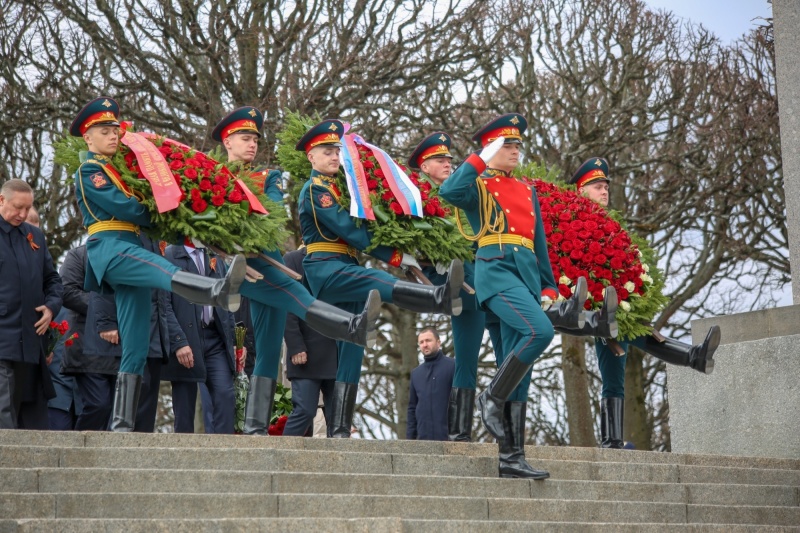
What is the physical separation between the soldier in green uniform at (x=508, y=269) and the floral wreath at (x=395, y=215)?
0.77m

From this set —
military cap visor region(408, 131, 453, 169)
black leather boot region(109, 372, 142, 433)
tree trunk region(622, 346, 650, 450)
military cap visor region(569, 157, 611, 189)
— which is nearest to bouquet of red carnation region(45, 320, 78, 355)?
black leather boot region(109, 372, 142, 433)

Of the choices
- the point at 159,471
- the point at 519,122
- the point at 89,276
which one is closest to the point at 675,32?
the point at 519,122

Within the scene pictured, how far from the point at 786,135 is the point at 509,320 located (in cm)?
541

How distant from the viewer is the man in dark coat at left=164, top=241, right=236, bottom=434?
9.61m

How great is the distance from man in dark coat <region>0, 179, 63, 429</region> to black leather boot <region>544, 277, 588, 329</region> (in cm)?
346

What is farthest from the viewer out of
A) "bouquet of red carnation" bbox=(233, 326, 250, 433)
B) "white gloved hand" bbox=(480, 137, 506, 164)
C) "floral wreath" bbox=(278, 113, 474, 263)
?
"bouquet of red carnation" bbox=(233, 326, 250, 433)

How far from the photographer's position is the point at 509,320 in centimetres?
789

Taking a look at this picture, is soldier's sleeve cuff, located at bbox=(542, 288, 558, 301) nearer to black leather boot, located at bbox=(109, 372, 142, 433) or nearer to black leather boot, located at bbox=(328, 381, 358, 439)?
black leather boot, located at bbox=(328, 381, 358, 439)

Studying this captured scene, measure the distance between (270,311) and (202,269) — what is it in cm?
143

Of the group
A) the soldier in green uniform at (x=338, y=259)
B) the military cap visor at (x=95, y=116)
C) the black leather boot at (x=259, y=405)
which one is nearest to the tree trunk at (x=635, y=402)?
the soldier in green uniform at (x=338, y=259)

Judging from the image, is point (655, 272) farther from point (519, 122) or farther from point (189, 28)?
point (189, 28)

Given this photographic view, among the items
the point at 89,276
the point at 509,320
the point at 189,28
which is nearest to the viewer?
the point at 509,320

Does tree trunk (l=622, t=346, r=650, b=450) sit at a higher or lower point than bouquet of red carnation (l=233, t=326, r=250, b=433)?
higher

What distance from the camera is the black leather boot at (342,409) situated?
8969 mm
